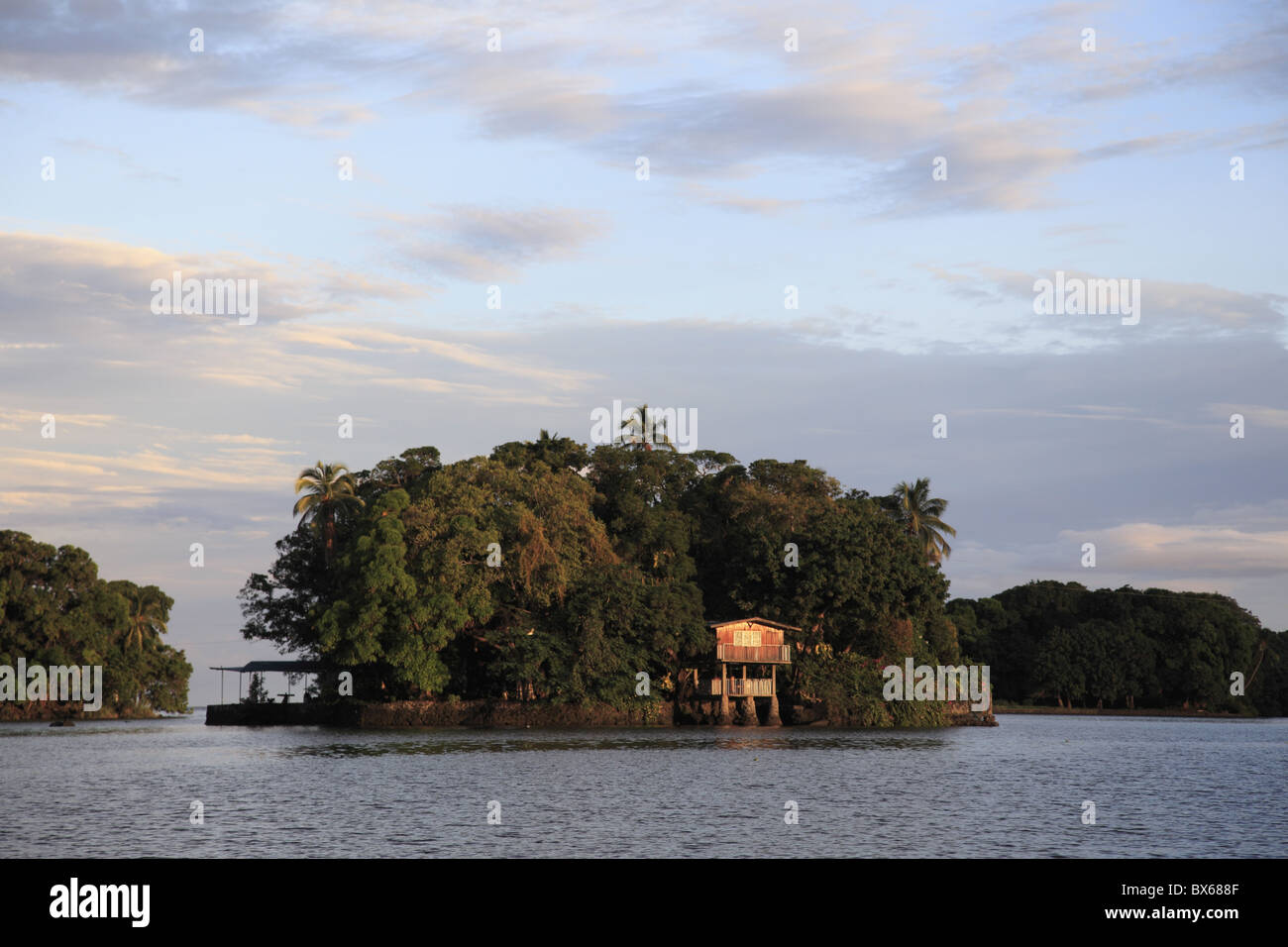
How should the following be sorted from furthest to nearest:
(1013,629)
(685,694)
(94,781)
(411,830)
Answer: (1013,629)
(685,694)
(94,781)
(411,830)

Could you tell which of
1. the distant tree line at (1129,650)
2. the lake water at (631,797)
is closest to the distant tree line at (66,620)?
the lake water at (631,797)

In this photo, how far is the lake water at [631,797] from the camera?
25547 mm

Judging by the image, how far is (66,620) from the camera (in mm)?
93625

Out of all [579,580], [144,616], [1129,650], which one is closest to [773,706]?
[579,580]

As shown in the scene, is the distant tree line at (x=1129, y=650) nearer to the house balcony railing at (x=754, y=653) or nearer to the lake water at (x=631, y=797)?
the house balcony railing at (x=754, y=653)

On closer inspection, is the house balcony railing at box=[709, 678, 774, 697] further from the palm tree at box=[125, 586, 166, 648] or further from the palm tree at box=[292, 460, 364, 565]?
the palm tree at box=[125, 586, 166, 648]

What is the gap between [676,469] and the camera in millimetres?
86812

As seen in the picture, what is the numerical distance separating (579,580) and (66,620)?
149 feet

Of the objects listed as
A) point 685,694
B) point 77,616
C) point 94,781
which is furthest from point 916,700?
point 77,616

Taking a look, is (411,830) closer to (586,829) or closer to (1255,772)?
(586,829)


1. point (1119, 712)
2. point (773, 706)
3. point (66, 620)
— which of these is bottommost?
point (1119, 712)

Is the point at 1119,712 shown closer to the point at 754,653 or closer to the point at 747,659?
the point at 754,653

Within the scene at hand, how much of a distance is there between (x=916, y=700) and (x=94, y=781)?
5040cm
